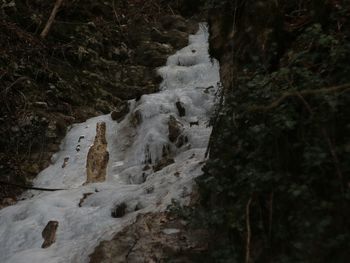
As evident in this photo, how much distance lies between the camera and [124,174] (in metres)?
9.53

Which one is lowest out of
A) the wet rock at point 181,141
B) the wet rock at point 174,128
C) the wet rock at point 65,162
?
the wet rock at point 65,162

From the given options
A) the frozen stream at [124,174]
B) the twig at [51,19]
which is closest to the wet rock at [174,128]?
the frozen stream at [124,174]

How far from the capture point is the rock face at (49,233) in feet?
20.2

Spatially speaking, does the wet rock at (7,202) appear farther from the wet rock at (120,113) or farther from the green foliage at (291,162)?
the green foliage at (291,162)

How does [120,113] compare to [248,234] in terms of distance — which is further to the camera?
[120,113]

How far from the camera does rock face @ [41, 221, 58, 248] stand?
615cm

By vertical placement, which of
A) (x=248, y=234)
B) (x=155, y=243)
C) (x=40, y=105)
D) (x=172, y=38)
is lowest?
(x=155, y=243)

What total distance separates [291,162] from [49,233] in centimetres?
379

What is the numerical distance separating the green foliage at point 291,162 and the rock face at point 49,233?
273cm

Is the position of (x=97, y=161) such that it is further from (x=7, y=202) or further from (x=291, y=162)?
(x=291, y=162)

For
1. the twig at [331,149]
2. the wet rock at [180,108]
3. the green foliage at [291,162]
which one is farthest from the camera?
the wet rock at [180,108]

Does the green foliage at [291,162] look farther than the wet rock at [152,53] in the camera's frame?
No

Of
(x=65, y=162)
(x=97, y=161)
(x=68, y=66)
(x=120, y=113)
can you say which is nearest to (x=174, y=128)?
(x=97, y=161)

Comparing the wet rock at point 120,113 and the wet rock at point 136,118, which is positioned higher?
the wet rock at point 120,113
